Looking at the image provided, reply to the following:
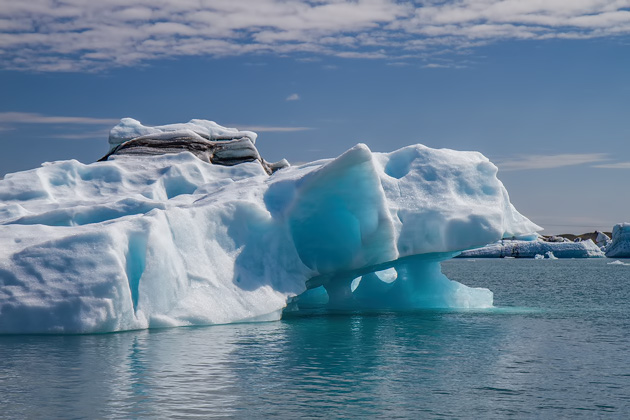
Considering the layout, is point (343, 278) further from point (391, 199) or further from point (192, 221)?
point (192, 221)

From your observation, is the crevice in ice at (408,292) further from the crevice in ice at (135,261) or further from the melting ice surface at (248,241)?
the crevice in ice at (135,261)

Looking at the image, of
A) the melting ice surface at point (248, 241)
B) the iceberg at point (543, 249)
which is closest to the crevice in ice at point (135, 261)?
the melting ice surface at point (248, 241)

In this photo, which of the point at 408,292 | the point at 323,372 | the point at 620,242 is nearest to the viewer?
the point at 323,372

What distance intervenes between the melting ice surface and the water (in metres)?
0.73

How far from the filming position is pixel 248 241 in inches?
735

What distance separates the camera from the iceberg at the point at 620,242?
80.7 metres

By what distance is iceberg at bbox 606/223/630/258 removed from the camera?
80.7m

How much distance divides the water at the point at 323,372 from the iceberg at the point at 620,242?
219 ft

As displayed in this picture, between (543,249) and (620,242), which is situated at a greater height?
(543,249)

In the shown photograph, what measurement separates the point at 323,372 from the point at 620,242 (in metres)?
78.5

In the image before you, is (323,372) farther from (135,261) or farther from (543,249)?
(543,249)

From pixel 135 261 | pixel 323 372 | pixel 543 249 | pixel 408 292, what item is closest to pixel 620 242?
pixel 543 249

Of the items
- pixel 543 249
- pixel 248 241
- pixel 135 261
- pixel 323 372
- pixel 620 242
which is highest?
pixel 543 249

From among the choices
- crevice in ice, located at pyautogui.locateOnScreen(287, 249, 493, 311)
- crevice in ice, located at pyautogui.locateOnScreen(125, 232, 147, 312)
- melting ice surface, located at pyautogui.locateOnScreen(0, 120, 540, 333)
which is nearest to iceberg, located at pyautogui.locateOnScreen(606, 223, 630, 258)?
melting ice surface, located at pyautogui.locateOnScreen(0, 120, 540, 333)
